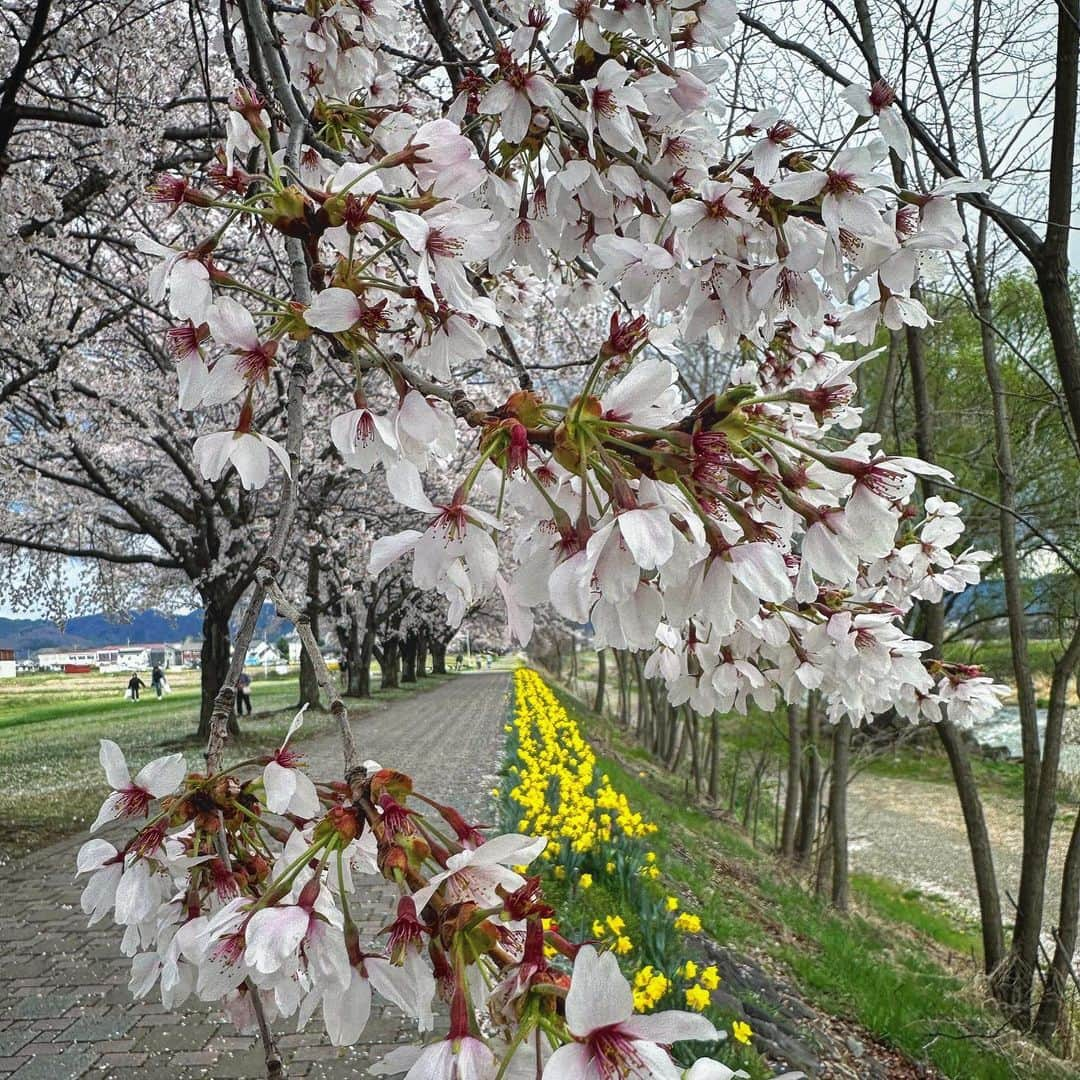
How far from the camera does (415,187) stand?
1327 millimetres

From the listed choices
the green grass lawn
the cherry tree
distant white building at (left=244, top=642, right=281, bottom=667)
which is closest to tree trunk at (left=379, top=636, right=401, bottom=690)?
the green grass lawn

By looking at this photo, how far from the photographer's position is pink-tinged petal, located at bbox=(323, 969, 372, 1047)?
93cm

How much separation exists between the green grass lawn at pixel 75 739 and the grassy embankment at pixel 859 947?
4.59m

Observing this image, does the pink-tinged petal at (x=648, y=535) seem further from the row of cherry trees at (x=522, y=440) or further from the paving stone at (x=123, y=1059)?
the paving stone at (x=123, y=1059)

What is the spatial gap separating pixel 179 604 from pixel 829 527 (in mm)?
23899

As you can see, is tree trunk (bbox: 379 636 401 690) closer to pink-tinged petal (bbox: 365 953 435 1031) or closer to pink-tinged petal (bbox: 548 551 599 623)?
pink-tinged petal (bbox: 365 953 435 1031)

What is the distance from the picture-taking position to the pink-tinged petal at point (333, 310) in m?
1.06

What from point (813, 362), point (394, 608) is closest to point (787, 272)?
point (813, 362)

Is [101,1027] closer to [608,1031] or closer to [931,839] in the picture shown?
[608,1031]

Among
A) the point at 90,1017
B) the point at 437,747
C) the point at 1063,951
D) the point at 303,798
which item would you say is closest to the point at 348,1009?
the point at 303,798

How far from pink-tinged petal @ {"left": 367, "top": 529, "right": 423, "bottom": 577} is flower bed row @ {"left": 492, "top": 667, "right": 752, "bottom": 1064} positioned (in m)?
2.50

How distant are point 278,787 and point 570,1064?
17.8 inches

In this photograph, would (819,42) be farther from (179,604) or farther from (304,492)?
(179,604)

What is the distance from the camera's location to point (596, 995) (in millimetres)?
702
